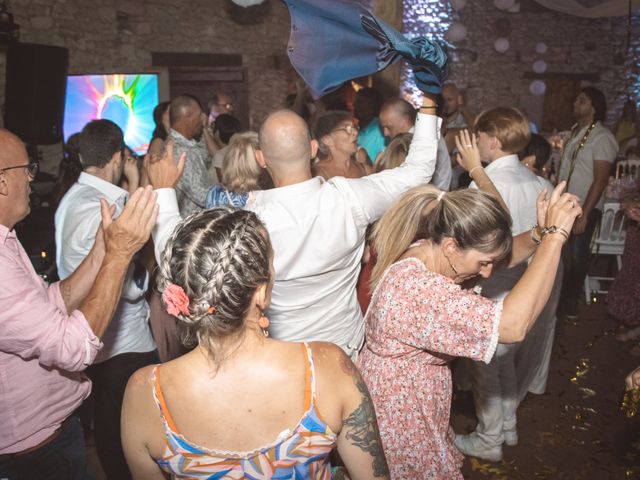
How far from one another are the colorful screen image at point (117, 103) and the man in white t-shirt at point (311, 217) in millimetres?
5282

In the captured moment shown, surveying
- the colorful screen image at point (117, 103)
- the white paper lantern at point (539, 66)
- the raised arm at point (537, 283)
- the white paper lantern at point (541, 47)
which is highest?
the white paper lantern at point (541, 47)

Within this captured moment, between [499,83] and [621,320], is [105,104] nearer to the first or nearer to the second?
[621,320]

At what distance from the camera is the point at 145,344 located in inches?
89.3

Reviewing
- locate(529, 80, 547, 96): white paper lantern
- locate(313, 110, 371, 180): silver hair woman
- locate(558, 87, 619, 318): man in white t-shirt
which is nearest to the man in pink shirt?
locate(313, 110, 371, 180): silver hair woman

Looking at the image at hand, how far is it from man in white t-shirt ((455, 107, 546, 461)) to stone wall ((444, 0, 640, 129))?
8494 mm

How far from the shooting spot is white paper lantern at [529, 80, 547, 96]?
10320 mm

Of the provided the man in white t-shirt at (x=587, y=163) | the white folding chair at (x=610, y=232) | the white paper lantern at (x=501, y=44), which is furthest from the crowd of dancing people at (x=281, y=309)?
the white paper lantern at (x=501, y=44)

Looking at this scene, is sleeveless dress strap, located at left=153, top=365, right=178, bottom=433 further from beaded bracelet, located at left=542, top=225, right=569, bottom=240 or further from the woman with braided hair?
beaded bracelet, located at left=542, top=225, right=569, bottom=240

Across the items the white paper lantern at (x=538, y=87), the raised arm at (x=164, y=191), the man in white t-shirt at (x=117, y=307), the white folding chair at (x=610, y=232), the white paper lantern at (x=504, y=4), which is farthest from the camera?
the white paper lantern at (x=538, y=87)

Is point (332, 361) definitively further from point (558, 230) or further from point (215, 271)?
point (558, 230)

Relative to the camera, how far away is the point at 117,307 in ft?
7.18

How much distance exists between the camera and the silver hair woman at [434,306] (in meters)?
1.41

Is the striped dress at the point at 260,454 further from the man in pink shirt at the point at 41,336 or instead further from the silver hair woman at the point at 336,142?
the silver hair woman at the point at 336,142

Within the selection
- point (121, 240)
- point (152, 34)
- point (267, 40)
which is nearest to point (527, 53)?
point (267, 40)
